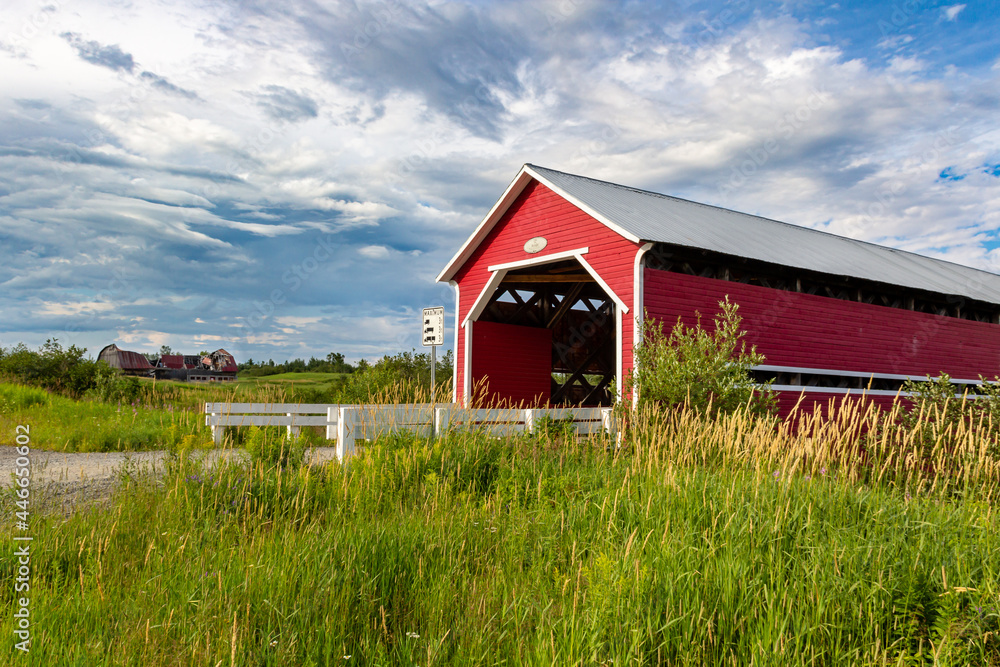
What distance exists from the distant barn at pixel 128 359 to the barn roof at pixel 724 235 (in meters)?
54.5

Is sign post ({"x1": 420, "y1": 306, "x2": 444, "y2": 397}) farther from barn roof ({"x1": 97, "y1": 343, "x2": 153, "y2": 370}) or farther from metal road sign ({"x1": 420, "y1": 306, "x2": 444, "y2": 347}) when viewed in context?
barn roof ({"x1": 97, "y1": 343, "x2": 153, "y2": 370})

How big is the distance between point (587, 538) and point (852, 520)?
5.93ft

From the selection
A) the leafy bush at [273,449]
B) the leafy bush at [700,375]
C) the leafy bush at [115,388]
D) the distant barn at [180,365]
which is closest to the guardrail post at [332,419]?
the leafy bush at [273,449]

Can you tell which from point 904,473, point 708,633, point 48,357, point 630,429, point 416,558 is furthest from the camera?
point 48,357

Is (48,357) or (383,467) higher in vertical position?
(48,357)

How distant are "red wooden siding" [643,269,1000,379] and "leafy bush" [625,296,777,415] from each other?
A: 51.8 inches

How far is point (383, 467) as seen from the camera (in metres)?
5.93

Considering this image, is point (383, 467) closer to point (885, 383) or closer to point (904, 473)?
point (904, 473)

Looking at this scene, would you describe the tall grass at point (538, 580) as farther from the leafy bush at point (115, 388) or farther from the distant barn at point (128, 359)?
the distant barn at point (128, 359)

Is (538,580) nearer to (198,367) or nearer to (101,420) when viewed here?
(101,420)

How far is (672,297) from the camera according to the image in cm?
1185

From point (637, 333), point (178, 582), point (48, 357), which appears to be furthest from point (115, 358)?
point (178, 582)

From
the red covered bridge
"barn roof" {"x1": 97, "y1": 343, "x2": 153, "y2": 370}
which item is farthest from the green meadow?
"barn roof" {"x1": 97, "y1": 343, "x2": 153, "y2": 370}

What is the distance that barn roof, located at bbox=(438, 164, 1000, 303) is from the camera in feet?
41.1
